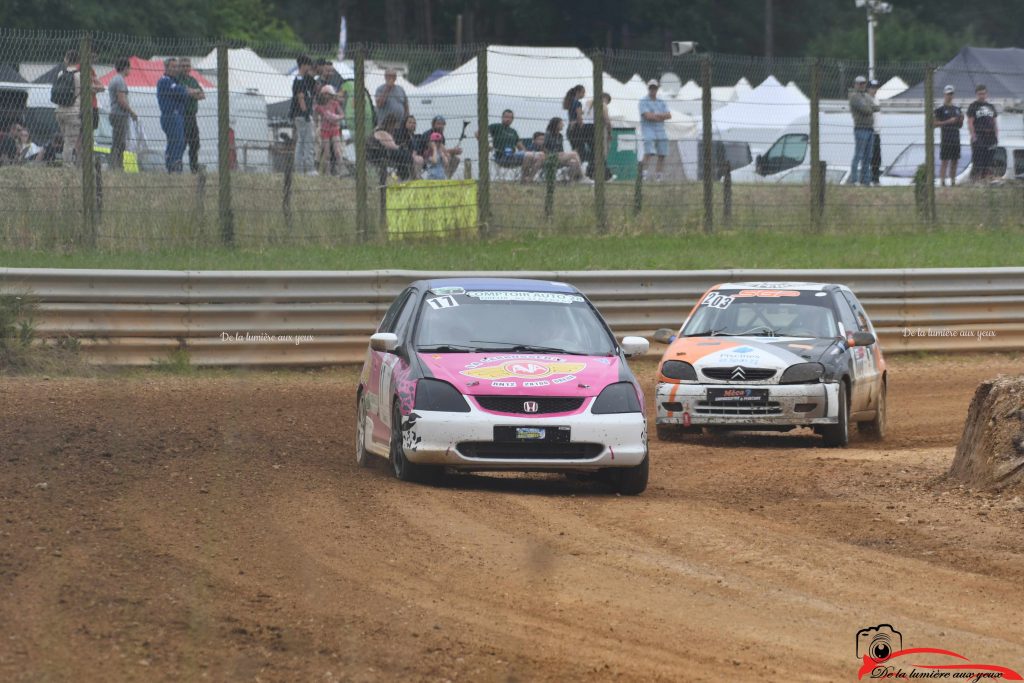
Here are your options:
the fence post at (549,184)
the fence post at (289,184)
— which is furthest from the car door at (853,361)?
the fence post at (289,184)

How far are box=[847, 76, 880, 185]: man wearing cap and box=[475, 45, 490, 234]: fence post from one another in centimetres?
614

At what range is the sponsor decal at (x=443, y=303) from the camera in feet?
35.9

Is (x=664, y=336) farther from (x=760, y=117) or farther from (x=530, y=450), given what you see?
(x=760, y=117)

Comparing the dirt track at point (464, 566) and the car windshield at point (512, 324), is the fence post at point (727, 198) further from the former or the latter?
the car windshield at point (512, 324)

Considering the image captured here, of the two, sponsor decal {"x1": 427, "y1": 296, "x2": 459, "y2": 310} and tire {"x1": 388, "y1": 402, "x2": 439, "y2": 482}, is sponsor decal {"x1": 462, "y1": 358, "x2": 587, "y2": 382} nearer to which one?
tire {"x1": 388, "y1": 402, "x2": 439, "y2": 482}

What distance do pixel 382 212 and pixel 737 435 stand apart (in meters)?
6.55

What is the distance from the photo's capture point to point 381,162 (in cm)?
1922

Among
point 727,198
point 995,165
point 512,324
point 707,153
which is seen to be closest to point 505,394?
point 512,324

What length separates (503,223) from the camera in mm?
19938

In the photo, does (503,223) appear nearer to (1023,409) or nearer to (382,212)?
(382,212)

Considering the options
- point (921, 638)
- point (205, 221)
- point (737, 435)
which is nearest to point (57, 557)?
point (921, 638)

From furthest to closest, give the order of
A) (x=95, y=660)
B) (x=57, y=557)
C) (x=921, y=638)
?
1. (x=57, y=557)
2. (x=921, y=638)
3. (x=95, y=660)

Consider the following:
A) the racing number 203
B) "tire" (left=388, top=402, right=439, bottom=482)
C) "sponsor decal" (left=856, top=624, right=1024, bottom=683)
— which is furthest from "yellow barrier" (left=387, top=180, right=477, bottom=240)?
"sponsor decal" (left=856, top=624, right=1024, bottom=683)

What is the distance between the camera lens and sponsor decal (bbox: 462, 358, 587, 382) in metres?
10.0
